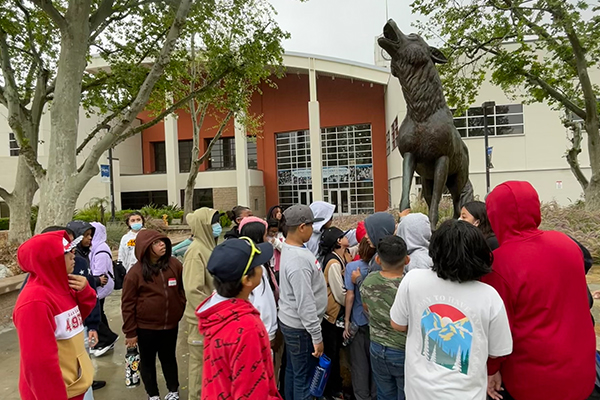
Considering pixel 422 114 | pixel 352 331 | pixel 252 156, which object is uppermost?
pixel 252 156

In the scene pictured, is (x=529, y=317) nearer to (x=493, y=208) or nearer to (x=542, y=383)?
(x=542, y=383)

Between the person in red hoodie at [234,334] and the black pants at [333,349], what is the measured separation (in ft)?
4.42

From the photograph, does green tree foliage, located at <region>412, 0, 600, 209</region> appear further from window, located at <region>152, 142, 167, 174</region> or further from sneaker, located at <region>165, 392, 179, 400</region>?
window, located at <region>152, 142, 167, 174</region>

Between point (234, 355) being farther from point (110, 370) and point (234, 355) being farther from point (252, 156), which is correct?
point (252, 156)

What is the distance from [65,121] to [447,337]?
282 inches

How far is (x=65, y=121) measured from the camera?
6625mm

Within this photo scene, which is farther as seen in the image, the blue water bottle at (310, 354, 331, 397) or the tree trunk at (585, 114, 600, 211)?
the tree trunk at (585, 114, 600, 211)

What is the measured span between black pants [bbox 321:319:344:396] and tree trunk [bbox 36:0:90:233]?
18.1ft

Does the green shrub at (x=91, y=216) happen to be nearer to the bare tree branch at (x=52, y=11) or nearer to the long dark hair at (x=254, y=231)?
the bare tree branch at (x=52, y=11)

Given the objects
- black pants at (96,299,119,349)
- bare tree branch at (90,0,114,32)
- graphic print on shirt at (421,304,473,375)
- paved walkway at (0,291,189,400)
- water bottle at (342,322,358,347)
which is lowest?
paved walkway at (0,291,189,400)

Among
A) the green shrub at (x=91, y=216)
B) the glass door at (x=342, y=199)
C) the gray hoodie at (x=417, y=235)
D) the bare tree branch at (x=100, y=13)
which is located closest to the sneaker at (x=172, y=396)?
the gray hoodie at (x=417, y=235)

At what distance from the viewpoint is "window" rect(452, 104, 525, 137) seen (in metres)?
17.9

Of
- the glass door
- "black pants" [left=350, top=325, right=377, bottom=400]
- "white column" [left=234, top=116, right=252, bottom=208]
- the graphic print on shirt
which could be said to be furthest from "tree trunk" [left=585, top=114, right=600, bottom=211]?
"white column" [left=234, top=116, right=252, bottom=208]

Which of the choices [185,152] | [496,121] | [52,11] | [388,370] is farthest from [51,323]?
[185,152]
